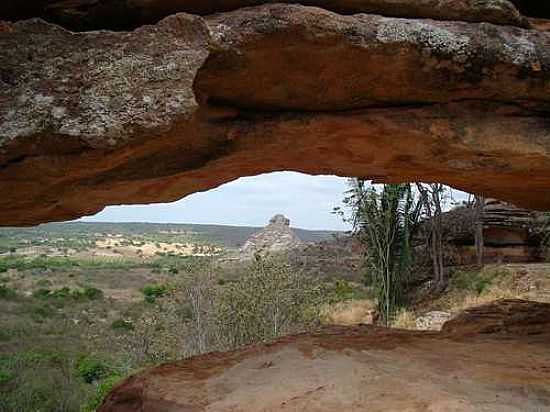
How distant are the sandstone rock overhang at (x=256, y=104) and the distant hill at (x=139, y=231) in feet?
147

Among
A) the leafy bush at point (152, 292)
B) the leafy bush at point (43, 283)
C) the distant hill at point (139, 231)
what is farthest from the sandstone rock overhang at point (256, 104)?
the distant hill at point (139, 231)

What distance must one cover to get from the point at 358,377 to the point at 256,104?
86.5 inches

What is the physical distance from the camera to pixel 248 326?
13820 millimetres

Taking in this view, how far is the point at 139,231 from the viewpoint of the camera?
68.1 m

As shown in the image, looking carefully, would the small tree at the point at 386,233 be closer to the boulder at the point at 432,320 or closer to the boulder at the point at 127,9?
the boulder at the point at 432,320

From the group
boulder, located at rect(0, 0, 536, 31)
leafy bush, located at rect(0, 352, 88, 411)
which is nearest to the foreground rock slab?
boulder, located at rect(0, 0, 536, 31)

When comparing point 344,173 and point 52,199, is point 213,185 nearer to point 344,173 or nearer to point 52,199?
point 344,173

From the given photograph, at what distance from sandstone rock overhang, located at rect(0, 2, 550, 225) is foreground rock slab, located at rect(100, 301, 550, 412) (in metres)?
1.54

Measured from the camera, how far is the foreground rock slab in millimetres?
4117

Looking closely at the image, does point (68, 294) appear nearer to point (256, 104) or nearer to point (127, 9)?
point (256, 104)

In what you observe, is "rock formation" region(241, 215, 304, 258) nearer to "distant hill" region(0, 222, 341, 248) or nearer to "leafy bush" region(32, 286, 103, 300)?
"leafy bush" region(32, 286, 103, 300)

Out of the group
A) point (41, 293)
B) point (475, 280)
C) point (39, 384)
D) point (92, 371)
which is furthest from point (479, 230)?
point (41, 293)

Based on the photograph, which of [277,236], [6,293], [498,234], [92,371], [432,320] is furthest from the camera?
[277,236]

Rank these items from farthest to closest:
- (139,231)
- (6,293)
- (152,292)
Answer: (139,231) < (6,293) < (152,292)
